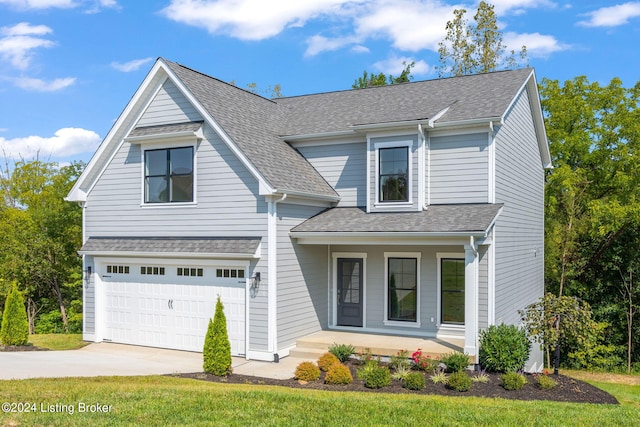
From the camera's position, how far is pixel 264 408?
8211 mm

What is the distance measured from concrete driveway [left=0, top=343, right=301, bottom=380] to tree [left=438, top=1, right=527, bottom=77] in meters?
24.9

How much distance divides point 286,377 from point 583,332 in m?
7.61

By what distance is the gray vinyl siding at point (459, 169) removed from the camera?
1455 cm

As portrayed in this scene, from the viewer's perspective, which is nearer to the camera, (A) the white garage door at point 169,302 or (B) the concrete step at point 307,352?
(B) the concrete step at point 307,352

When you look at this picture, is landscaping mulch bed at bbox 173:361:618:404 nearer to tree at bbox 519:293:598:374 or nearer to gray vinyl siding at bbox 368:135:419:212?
tree at bbox 519:293:598:374

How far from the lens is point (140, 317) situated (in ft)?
51.3

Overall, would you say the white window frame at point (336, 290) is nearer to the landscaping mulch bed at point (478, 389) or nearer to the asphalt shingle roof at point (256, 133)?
the asphalt shingle roof at point (256, 133)

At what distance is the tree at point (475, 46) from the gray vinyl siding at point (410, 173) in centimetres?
1977

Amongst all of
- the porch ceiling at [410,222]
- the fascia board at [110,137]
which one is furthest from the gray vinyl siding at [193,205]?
the porch ceiling at [410,222]

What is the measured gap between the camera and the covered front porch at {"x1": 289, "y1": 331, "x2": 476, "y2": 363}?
44.1 feet

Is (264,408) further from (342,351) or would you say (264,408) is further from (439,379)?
(342,351)

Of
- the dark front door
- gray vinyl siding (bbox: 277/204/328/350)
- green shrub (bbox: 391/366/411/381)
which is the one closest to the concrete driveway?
gray vinyl siding (bbox: 277/204/328/350)

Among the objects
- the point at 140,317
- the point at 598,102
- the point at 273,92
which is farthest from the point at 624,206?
the point at 273,92

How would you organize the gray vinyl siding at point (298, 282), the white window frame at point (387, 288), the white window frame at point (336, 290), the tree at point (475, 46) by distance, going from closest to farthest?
the gray vinyl siding at point (298, 282) < the white window frame at point (387, 288) < the white window frame at point (336, 290) < the tree at point (475, 46)
